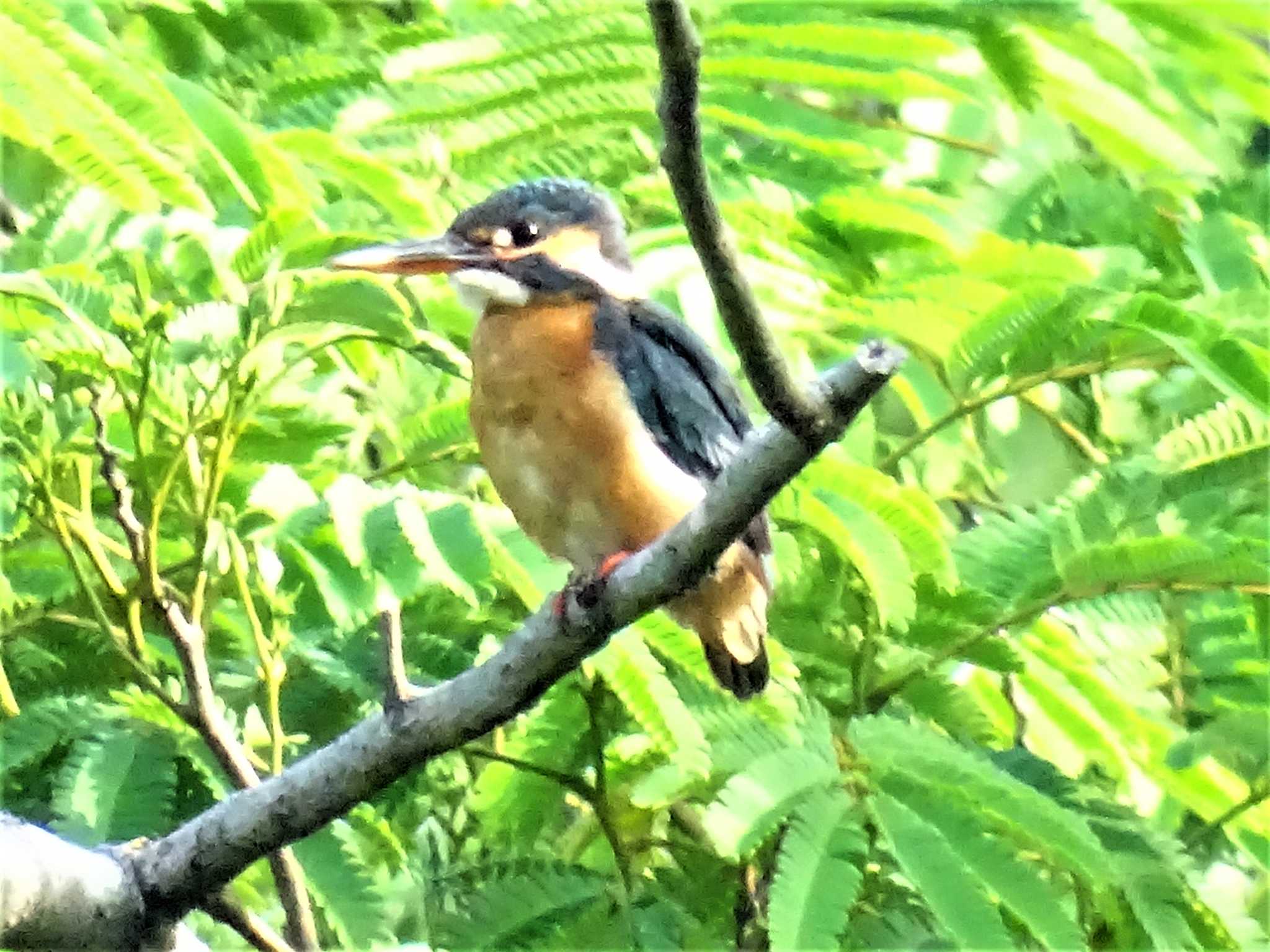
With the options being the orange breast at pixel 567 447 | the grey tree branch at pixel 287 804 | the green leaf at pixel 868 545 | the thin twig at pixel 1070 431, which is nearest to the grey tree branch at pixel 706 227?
the grey tree branch at pixel 287 804

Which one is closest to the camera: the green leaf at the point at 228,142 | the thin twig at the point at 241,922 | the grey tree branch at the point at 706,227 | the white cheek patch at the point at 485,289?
the grey tree branch at the point at 706,227

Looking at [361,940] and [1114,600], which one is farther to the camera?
[1114,600]

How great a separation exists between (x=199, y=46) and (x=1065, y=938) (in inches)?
63.9

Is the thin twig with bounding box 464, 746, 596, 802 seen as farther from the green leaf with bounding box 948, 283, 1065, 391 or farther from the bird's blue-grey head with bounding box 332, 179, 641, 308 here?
the green leaf with bounding box 948, 283, 1065, 391

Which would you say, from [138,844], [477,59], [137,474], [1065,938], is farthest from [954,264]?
[138,844]

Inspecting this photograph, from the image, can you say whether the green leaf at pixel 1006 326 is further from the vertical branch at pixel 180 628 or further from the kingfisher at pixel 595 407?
the vertical branch at pixel 180 628

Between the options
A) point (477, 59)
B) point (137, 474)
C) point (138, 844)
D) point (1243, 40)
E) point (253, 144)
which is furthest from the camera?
point (1243, 40)

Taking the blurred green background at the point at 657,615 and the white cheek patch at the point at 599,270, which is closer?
the blurred green background at the point at 657,615

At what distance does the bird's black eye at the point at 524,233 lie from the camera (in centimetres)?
190

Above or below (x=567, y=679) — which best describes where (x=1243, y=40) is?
above

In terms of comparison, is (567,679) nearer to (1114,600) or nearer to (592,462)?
(592,462)

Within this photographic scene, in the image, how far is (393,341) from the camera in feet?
5.49

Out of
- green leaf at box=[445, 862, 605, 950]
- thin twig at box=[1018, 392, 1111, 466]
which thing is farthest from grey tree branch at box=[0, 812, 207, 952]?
thin twig at box=[1018, 392, 1111, 466]

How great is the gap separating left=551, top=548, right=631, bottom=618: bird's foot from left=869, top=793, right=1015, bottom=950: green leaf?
1.26 ft
